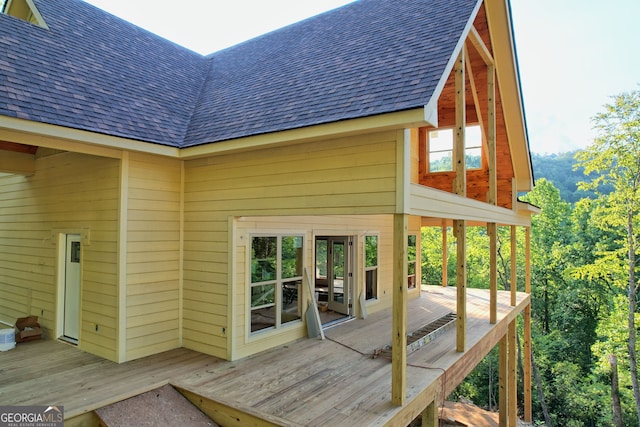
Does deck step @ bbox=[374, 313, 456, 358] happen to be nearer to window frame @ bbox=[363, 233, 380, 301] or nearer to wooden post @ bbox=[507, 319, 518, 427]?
window frame @ bbox=[363, 233, 380, 301]

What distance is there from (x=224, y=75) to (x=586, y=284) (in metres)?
23.2

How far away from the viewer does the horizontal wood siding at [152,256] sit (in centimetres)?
574

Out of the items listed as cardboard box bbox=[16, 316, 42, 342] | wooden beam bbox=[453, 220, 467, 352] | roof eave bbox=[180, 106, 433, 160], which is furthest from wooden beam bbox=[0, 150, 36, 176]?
wooden beam bbox=[453, 220, 467, 352]

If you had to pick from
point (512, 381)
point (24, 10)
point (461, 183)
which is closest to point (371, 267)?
point (461, 183)

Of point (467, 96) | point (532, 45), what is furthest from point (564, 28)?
point (467, 96)

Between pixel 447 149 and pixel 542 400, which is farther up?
pixel 447 149

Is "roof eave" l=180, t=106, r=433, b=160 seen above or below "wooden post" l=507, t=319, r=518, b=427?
above

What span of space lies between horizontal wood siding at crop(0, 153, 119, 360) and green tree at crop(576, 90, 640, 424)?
59.3ft

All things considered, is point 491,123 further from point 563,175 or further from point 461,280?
point 563,175

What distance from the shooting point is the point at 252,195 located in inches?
219

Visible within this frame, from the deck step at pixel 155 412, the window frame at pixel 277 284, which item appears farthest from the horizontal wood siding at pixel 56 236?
the window frame at pixel 277 284

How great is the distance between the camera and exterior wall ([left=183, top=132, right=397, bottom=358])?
175 inches

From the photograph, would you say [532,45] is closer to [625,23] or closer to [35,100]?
[625,23]

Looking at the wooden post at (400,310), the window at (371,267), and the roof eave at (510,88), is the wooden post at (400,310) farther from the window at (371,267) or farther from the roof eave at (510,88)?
the roof eave at (510,88)
